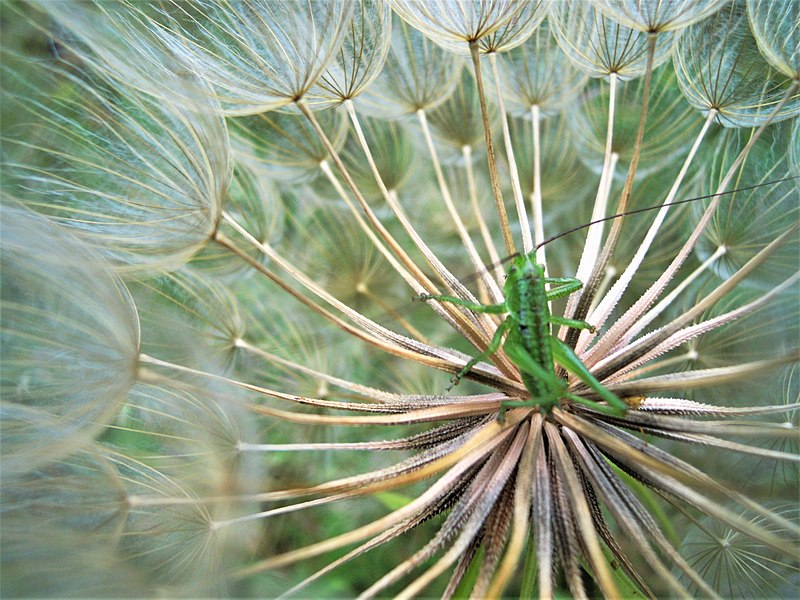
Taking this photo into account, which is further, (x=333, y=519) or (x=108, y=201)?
(x=333, y=519)

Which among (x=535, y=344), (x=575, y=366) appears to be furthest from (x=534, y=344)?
(x=575, y=366)

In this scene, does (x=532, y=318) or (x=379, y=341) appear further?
(x=379, y=341)

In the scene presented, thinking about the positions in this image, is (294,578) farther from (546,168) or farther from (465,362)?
(546,168)

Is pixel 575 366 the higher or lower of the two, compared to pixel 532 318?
lower

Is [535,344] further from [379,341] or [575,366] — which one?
[379,341]

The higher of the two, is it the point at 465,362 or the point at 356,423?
the point at 465,362

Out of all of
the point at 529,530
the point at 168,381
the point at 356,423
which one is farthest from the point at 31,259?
the point at 529,530

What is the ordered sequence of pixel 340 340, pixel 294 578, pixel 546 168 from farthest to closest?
pixel 340 340
pixel 546 168
pixel 294 578

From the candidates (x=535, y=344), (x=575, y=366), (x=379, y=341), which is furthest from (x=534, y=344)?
(x=379, y=341)
